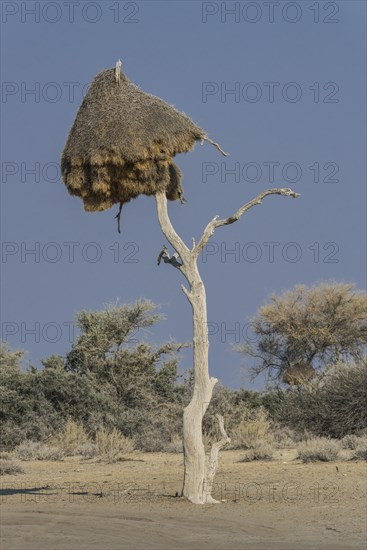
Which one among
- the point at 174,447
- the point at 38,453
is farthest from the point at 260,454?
the point at 38,453

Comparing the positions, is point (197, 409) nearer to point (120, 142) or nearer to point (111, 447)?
point (120, 142)

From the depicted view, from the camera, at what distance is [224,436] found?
1457cm

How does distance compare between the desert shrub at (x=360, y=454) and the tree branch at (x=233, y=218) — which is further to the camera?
the desert shrub at (x=360, y=454)

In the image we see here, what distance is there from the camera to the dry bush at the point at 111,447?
22008mm

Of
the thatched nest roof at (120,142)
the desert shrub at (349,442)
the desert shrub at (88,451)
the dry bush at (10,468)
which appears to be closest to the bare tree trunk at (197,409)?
the thatched nest roof at (120,142)

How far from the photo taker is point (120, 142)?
1420cm

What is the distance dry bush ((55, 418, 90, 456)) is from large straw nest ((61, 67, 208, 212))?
11269 mm

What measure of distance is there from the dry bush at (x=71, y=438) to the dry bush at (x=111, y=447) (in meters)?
1.28

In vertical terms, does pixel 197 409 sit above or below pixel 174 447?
above

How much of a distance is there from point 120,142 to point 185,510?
513 centimetres

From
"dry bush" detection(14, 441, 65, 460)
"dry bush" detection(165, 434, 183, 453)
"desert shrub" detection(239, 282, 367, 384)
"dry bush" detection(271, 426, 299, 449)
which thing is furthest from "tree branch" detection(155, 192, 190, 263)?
"desert shrub" detection(239, 282, 367, 384)

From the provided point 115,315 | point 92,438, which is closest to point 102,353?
point 115,315

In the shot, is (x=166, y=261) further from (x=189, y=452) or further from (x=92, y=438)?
(x=92, y=438)

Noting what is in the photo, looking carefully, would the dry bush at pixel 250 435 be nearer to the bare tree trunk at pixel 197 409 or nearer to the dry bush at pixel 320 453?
the dry bush at pixel 320 453
